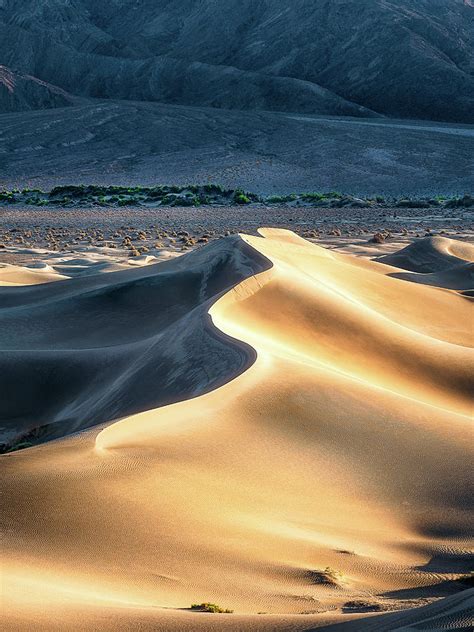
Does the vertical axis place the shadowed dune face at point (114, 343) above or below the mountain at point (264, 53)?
below

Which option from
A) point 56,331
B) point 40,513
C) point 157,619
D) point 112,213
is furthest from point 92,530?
point 112,213

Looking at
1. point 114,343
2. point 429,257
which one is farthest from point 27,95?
point 114,343

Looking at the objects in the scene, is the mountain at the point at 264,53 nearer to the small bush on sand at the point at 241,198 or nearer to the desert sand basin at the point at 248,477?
the small bush on sand at the point at 241,198

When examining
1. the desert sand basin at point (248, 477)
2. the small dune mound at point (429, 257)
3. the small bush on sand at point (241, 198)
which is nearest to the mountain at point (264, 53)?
the small bush on sand at point (241, 198)

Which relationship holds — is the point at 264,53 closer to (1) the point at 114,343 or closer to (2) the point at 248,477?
(1) the point at 114,343

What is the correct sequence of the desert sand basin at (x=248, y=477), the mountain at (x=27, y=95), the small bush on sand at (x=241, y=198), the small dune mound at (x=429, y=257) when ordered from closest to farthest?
1. the desert sand basin at (x=248, y=477)
2. the small dune mound at (x=429, y=257)
3. the small bush on sand at (x=241, y=198)
4. the mountain at (x=27, y=95)

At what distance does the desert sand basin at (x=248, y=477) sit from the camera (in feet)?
11.5

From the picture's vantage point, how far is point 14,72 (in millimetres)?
89625

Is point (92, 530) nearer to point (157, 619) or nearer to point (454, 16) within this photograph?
point (157, 619)

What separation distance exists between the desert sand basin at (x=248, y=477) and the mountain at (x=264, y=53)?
7703 centimetres

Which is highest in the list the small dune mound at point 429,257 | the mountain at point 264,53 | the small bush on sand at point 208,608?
the mountain at point 264,53

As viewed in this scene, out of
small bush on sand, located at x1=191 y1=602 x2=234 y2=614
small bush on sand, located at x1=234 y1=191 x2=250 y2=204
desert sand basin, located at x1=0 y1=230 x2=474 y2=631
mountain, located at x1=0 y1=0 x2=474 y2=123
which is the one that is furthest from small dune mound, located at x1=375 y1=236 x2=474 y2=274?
mountain, located at x1=0 y1=0 x2=474 y2=123

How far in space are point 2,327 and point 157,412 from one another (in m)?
6.51

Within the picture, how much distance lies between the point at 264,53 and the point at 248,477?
317ft
